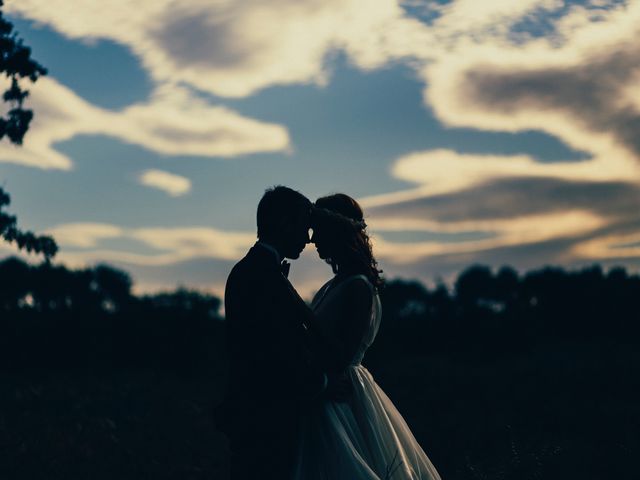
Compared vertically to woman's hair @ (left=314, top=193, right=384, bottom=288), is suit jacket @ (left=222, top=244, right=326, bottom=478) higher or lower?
lower

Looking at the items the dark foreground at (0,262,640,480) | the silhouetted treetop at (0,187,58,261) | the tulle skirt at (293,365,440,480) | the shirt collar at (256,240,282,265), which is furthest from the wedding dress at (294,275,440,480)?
the silhouetted treetop at (0,187,58,261)

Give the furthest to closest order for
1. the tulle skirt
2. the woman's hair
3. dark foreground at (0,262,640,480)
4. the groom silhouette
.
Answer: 1. dark foreground at (0,262,640,480)
2. the woman's hair
3. the tulle skirt
4. the groom silhouette

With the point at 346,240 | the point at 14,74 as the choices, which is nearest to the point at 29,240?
the point at 14,74

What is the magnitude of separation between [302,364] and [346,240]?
1.31m

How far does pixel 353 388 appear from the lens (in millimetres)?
6219

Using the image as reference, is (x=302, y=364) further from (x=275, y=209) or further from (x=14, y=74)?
(x=14, y=74)

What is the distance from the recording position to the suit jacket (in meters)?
5.35

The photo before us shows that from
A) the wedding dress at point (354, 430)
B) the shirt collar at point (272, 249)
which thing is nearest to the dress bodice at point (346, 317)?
the wedding dress at point (354, 430)

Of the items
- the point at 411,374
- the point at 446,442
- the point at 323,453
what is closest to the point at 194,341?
the point at 411,374

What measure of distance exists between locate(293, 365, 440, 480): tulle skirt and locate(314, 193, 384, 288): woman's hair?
780 mm

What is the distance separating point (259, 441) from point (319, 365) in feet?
2.15

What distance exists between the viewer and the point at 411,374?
2180 cm

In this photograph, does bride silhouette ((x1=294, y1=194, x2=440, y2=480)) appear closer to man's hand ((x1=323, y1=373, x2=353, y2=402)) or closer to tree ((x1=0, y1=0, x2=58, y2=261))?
man's hand ((x1=323, y1=373, x2=353, y2=402))

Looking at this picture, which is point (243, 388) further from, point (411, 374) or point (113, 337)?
point (113, 337)
